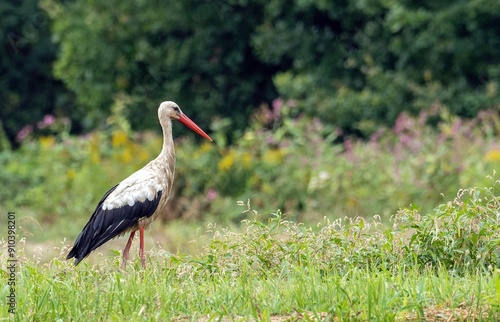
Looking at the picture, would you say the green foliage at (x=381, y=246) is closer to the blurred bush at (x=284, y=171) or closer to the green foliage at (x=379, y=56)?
the blurred bush at (x=284, y=171)

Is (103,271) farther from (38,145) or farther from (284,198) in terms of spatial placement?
(38,145)

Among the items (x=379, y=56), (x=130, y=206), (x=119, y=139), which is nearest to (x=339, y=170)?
(x=119, y=139)

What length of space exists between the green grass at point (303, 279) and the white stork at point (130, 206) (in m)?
0.43

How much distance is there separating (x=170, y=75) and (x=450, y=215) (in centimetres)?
1579

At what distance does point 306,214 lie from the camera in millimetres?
13867

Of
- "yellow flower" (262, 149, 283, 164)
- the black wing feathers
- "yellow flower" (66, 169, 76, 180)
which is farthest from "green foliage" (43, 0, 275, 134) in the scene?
the black wing feathers

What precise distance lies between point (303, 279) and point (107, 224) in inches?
87.0

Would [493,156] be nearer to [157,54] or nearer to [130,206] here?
[130,206]

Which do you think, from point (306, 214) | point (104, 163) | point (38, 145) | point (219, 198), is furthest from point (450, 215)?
point (38, 145)

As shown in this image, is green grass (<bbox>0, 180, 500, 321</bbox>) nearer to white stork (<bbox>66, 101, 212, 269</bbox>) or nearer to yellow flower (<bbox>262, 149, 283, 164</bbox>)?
white stork (<bbox>66, 101, 212, 269</bbox>)

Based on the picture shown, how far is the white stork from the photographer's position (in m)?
7.62

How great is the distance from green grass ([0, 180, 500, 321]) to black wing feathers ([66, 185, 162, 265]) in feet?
1.14

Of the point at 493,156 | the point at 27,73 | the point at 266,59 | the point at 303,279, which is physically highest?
the point at 27,73

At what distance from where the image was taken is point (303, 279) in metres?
6.02
